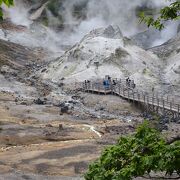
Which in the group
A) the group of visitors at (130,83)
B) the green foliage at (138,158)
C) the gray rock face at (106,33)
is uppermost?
the gray rock face at (106,33)

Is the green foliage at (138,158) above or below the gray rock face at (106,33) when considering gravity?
below

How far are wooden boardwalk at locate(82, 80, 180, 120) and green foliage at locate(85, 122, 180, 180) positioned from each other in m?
27.0

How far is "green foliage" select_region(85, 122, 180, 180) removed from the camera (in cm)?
562

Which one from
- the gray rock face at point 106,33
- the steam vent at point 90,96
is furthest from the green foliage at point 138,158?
the gray rock face at point 106,33

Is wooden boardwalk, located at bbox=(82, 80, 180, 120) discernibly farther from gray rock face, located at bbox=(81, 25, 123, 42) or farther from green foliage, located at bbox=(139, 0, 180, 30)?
green foliage, located at bbox=(139, 0, 180, 30)

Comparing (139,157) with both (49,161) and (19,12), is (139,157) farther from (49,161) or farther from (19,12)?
(19,12)

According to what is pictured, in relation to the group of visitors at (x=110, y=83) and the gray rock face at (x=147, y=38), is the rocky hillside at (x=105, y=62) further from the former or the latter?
the gray rock face at (x=147, y=38)

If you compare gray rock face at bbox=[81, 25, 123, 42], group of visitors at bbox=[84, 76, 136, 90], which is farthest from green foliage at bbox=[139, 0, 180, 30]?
gray rock face at bbox=[81, 25, 123, 42]

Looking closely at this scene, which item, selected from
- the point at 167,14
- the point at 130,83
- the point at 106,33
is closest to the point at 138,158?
the point at 167,14

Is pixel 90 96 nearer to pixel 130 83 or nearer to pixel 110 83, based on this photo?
pixel 110 83

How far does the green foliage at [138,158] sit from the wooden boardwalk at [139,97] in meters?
27.0

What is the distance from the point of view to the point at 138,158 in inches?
229

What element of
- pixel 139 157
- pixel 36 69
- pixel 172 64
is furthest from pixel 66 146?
pixel 36 69

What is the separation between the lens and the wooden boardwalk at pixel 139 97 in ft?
117
